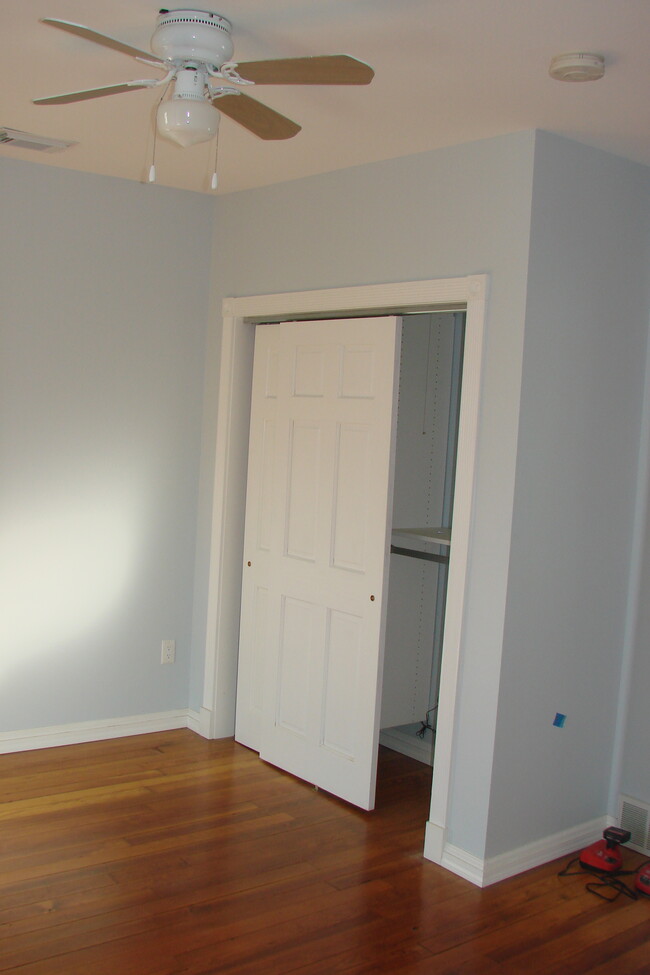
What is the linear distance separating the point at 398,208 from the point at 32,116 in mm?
1436

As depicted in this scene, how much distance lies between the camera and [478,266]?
326cm

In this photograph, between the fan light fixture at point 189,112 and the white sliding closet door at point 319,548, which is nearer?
the fan light fixture at point 189,112

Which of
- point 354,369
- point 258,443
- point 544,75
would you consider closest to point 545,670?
point 354,369

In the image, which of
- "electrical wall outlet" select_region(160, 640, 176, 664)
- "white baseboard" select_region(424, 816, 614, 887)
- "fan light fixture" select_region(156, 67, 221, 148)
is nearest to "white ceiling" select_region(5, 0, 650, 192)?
"fan light fixture" select_region(156, 67, 221, 148)

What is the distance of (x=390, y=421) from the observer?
12.0 feet

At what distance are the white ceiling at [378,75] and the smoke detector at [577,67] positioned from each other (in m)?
0.03

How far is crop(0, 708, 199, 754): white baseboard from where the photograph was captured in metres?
4.19

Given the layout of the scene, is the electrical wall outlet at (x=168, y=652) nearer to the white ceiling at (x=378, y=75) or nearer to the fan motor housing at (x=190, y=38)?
the white ceiling at (x=378, y=75)

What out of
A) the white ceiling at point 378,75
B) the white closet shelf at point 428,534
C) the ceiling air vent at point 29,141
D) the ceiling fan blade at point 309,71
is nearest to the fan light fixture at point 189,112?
the ceiling fan blade at point 309,71

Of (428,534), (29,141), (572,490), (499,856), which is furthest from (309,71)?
(499,856)

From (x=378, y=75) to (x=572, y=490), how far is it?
5.25 feet

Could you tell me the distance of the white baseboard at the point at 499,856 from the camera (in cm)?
324

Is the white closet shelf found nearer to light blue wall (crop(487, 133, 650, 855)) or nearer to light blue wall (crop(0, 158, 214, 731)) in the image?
light blue wall (crop(487, 133, 650, 855))

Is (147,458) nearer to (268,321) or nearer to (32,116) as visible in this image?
(268,321)
